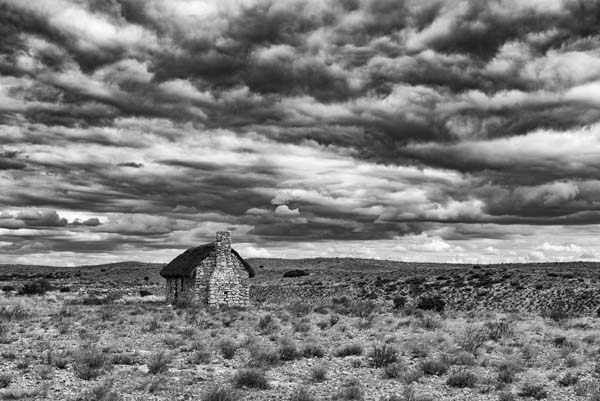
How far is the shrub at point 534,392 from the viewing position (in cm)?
1337

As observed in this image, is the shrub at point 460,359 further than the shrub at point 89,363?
Yes

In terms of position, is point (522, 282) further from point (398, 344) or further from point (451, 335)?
point (398, 344)

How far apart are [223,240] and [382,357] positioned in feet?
68.9

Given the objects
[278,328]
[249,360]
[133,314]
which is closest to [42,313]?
[133,314]

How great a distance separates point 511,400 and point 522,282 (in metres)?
37.2

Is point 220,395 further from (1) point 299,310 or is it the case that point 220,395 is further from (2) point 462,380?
(1) point 299,310

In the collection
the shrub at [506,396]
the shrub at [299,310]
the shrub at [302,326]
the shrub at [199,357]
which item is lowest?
the shrub at [299,310]

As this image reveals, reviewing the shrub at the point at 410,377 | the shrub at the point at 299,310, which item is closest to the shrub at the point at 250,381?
the shrub at the point at 410,377

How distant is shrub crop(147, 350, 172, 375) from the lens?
15.4 meters

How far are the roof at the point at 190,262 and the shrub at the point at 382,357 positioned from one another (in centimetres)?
2014

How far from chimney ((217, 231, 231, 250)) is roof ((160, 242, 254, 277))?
0.59m

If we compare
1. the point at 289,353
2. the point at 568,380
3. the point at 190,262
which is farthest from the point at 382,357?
the point at 190,262

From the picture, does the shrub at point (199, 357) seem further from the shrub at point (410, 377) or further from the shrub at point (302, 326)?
the shrub at point (302, 326)

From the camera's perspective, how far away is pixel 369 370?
53.3 ft
